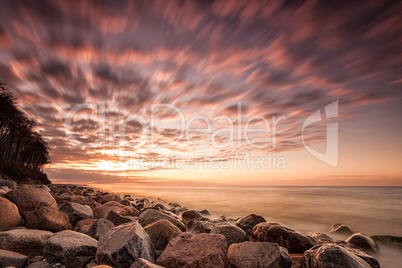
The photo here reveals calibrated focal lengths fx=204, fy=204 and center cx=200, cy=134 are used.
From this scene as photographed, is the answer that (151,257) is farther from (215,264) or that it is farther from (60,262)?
(60,262)

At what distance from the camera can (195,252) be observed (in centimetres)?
297

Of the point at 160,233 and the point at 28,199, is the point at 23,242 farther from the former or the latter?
the point at 28,199

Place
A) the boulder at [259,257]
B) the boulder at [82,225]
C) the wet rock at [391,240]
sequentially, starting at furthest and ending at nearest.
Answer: the wet rock at [391,240] → the boulder at [82,225] → the boulder at [259,257]

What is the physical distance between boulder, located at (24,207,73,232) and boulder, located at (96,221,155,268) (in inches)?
74.0

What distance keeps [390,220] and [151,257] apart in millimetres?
16841

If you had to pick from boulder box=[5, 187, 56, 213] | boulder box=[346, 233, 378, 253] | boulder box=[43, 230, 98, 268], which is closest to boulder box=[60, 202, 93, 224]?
boulder box=[5, 187, 56, 213]

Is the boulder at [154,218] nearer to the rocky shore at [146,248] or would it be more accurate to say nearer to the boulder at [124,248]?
the rocky shore at [146,248]

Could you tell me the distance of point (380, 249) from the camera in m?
6.18

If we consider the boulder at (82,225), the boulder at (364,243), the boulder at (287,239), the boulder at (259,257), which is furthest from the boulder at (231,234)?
the boulder at (364,243)

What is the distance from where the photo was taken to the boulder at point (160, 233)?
392 centimetres

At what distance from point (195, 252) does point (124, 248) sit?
3.33 ft

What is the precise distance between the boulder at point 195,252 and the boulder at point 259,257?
0.19 m

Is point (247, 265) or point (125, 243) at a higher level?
point (125, 243)

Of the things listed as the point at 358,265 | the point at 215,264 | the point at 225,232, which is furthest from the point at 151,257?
the point at 358,265
